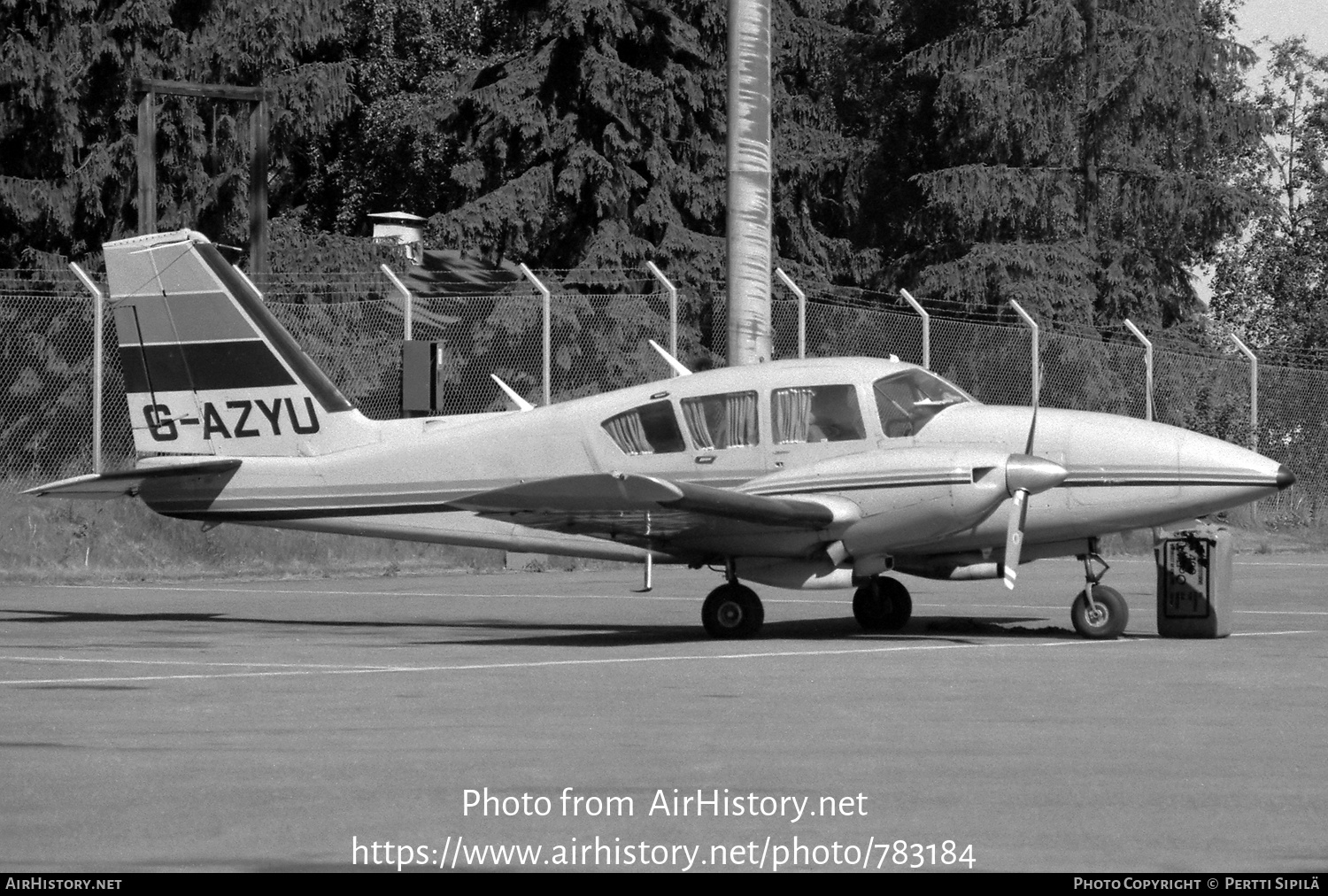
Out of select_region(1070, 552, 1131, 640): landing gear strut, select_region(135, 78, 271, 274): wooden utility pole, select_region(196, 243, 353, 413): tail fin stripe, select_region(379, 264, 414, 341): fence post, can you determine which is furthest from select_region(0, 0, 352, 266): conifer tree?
select_region(1070, 552, 1131, 640): landing gear strut

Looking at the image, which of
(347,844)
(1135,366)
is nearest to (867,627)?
(347,844)

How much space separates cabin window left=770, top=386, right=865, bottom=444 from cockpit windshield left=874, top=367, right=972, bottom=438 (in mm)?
232

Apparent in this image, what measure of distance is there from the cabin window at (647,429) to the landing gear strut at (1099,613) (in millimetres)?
3707

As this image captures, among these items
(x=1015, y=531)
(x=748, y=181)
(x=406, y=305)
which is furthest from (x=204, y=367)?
(x=1015, y=531)

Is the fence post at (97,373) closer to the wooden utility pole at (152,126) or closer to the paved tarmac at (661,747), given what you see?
the wooden utility pole at (152,126)

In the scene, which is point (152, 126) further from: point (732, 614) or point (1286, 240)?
point (1286, 240)

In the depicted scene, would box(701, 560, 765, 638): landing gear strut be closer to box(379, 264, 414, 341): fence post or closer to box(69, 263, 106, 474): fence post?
box(379, 264, 414, 341): fence post

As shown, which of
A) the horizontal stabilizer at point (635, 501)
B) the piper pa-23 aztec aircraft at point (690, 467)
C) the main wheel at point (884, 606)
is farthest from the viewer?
the main wheel at point (884, 606)

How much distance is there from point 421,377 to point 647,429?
21.5 feet

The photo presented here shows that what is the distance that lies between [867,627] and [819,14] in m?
31.8

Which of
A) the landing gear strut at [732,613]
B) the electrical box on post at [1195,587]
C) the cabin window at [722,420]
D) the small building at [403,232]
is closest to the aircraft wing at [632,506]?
Answer: the landing gear strut at [732,613]

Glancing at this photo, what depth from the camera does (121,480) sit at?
52.0ft

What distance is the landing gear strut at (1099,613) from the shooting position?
46.7 feet

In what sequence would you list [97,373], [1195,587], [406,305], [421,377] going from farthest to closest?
[406,305] → [97,373] → [421,377] → [1195,587]
